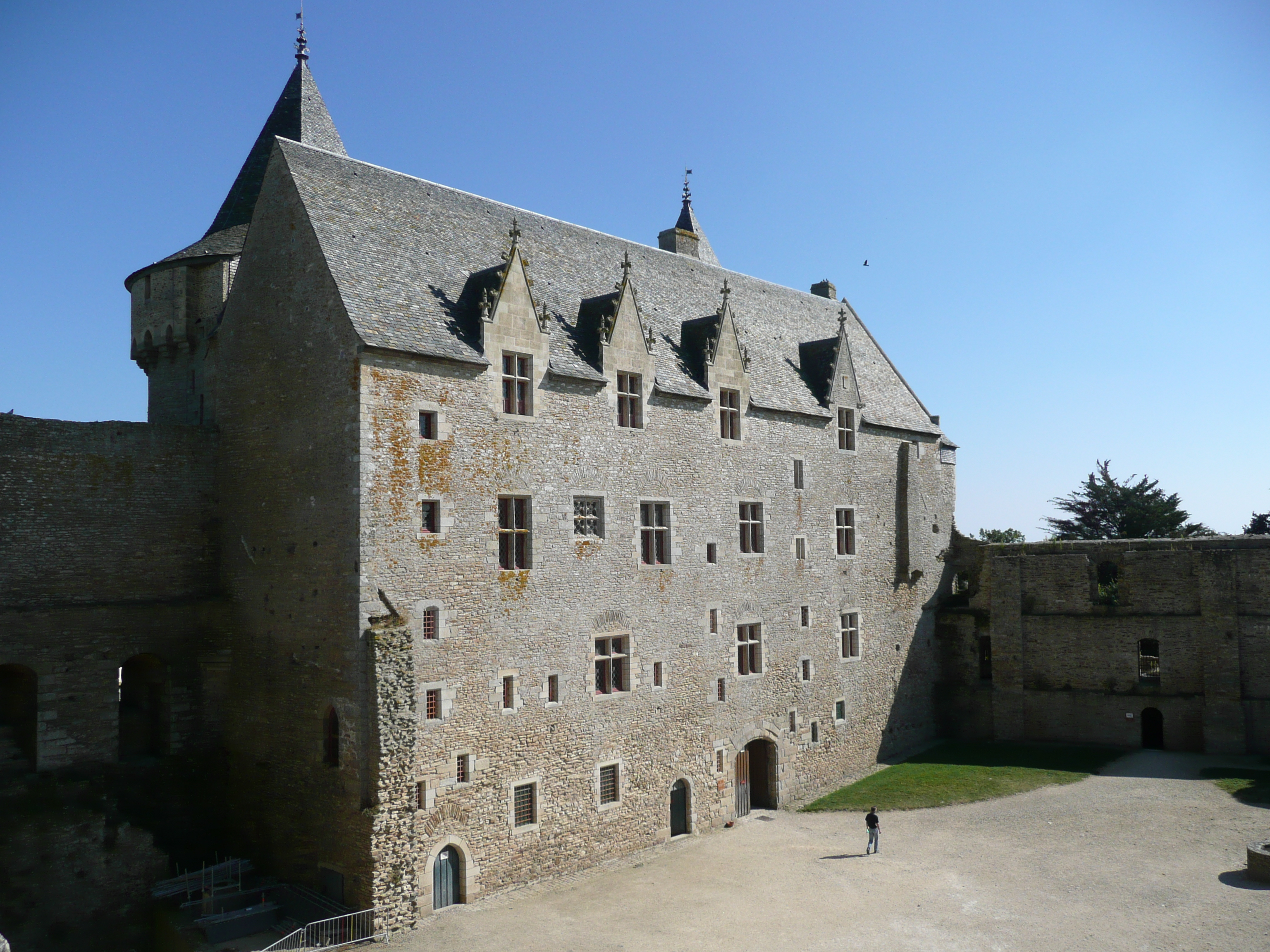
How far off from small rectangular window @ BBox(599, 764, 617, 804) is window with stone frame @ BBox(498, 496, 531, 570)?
586 cm

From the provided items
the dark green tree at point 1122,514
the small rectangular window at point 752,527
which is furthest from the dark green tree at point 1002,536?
the small rectangular window at point 752,527

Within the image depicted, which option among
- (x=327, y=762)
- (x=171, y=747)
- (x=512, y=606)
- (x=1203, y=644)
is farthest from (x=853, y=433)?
(x=171, y=747)

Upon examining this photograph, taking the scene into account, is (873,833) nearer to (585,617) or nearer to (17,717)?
(585,617)

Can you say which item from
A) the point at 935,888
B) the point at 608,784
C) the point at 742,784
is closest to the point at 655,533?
the point at 608,784

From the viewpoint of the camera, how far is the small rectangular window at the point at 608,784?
948 inches

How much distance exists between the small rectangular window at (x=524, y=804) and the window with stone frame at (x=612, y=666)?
10.3ft

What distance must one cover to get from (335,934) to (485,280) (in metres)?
15.0

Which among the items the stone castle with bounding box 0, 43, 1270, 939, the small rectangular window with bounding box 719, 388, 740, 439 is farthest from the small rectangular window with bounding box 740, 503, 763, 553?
the small rectangular window with bounding box 719, 388, 740, 439

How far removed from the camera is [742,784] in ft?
93.2

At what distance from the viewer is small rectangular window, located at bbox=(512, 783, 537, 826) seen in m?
22.0

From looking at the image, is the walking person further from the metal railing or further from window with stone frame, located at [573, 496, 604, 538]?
the metal railing

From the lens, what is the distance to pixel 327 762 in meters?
20.5

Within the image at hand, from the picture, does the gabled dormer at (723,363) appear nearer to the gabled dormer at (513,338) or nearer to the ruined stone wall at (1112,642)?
the gabled dormer at (513,338)

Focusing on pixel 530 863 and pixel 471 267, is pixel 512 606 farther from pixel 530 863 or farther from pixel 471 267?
pixel 471 267
